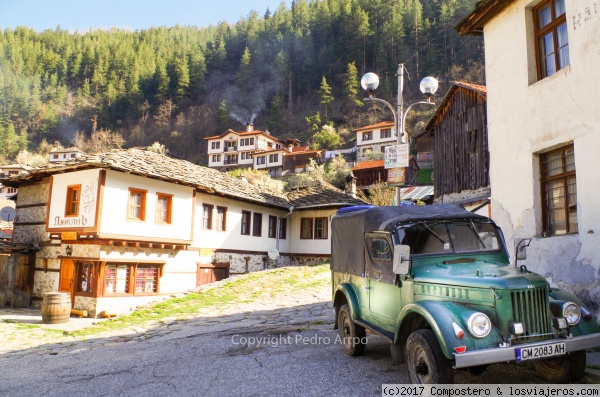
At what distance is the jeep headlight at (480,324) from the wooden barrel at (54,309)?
14616mm

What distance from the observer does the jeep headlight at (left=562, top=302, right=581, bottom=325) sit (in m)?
4.41

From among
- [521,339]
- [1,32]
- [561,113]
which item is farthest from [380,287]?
[1,32]

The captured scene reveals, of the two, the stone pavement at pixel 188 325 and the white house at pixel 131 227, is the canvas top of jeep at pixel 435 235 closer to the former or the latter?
the stone pavement at pixel 188 325

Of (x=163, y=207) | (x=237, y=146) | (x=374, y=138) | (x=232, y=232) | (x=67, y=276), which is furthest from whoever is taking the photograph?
(x=237, y=146)

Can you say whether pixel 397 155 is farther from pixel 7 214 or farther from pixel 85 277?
pixel 7 214

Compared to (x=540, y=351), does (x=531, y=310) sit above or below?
above

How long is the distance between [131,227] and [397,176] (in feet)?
37.5

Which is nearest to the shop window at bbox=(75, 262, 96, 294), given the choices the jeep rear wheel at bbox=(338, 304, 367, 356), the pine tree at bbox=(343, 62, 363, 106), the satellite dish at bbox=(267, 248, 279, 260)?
the satellite dish at bbox=(267, 248, 279, 260)

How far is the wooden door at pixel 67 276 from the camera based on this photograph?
17.0 meters

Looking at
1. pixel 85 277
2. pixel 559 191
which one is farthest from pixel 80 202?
pixel 559 191

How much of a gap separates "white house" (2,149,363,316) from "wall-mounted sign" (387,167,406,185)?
34.8 ft

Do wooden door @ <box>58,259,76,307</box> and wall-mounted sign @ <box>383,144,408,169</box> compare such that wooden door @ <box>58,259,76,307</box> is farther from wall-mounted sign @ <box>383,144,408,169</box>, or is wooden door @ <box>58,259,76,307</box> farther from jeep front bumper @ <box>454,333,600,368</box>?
jeep front bumper @ <box>454,333,600,368</box>

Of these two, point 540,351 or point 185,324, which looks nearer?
point 540,351

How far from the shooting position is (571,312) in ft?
14.6
